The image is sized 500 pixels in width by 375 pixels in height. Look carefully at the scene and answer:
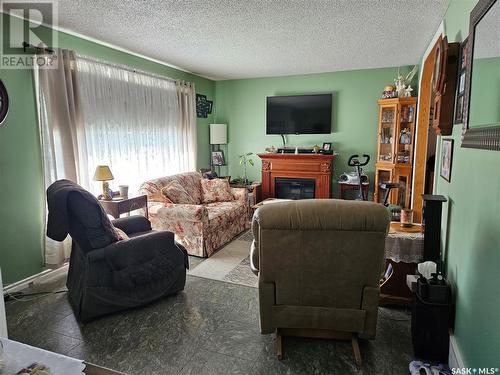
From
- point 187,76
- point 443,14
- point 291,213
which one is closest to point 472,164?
point 291,213

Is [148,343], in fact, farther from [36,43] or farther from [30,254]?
[36,43]

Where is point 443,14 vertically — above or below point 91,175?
above

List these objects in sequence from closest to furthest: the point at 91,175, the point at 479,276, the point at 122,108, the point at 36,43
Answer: the point at 479,276 < the point at 36,43 < the point at 91,175 < the point at 122,108

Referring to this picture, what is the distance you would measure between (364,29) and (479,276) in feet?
8.83

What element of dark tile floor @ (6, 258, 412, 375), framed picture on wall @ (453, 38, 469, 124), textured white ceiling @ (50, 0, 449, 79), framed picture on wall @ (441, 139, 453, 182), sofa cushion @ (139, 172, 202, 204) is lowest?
dark tile floor @ (6, 258, 412, 375)

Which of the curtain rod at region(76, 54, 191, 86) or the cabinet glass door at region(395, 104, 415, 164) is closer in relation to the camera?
the curtain rod at region(76, 54, 191, 86)

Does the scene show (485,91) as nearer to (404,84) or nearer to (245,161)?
(404,84)

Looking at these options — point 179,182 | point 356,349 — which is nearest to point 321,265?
point 356,349

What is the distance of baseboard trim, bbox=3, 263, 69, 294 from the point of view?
2.96 metres

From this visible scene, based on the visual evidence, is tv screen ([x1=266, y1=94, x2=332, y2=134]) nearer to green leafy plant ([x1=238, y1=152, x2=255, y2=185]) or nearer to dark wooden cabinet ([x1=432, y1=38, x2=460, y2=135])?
green leafy plant ([x1=238, y1=152, x2=255, y2=185])

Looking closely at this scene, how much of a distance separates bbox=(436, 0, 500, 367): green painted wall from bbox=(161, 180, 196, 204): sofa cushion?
3080 mm

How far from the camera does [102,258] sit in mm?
2451

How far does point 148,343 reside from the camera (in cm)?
225

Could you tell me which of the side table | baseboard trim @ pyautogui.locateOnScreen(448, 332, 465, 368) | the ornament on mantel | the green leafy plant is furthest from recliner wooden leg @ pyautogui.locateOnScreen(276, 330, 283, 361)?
the green leafy plant
